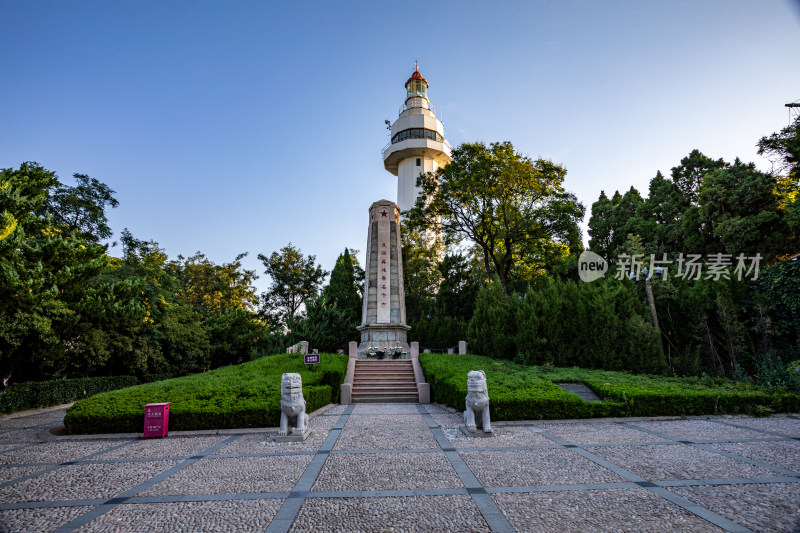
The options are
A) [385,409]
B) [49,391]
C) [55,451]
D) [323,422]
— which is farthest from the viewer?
[49,391]

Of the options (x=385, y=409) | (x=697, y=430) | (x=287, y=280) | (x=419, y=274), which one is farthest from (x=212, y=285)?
(x=697, y=430)

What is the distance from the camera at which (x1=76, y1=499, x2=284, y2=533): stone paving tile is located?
377 centimetres

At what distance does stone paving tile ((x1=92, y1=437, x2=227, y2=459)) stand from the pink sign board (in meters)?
0.17

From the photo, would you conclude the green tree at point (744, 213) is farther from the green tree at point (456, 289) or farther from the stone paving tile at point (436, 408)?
the stone paving tile at point (436, 408)

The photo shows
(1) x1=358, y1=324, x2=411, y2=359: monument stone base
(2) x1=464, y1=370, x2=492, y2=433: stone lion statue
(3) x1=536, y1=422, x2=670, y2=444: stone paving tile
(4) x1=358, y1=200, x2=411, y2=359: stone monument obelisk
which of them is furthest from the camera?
(4) x1=358, y1=200, x2=411, y2=359: stone monument obelisk

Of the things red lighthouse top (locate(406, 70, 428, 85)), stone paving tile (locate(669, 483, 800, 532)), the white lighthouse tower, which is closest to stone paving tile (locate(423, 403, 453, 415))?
stone paving tile (locate(669, 483, 800, 532))

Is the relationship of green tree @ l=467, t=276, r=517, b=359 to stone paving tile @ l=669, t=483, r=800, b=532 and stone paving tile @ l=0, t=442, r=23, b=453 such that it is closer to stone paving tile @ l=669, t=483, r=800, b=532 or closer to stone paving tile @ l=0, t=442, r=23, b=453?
stone paving tile @ l=669, t=483, r=800, b=532

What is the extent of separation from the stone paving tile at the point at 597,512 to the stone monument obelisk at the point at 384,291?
13116 millimetres

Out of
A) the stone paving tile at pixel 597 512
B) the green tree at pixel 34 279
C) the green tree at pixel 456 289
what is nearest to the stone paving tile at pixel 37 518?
the stone paving tile at pixel 597 512

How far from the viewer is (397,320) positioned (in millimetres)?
19188

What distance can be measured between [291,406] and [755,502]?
269 inches

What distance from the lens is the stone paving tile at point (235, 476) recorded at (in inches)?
188

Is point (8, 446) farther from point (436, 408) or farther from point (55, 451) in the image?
point (436, 408)

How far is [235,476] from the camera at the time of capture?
5.29 metres
